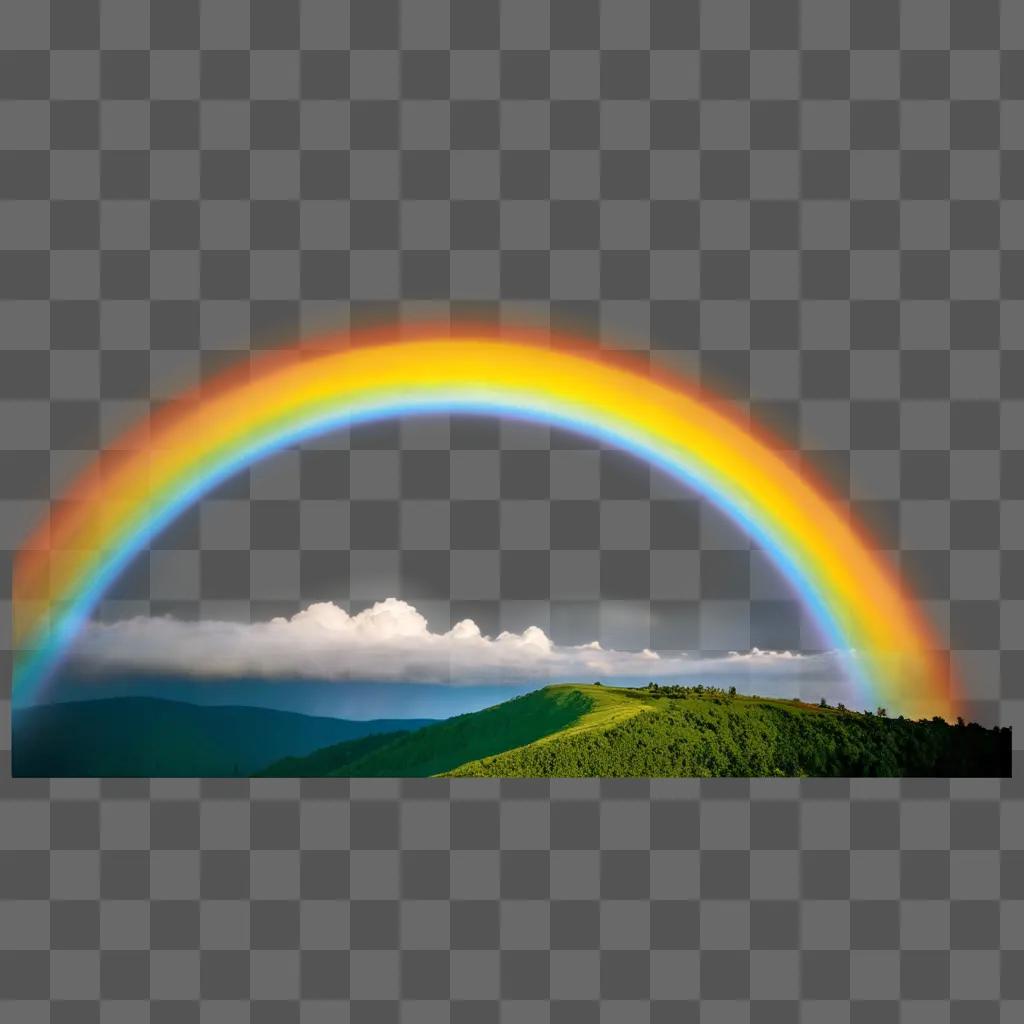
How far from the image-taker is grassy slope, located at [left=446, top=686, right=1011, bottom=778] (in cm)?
2262

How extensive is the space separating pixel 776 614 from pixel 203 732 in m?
17.2

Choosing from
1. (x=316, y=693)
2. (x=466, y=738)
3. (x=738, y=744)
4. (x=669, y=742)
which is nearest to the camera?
(x=669, y=742)

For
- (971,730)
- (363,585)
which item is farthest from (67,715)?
(971,730)

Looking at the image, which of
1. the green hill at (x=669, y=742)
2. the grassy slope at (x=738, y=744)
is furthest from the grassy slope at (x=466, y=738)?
the grassy slope at (x=738, y=744)

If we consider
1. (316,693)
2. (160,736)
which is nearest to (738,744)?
(316,693)

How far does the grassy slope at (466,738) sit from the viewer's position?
79.5ft

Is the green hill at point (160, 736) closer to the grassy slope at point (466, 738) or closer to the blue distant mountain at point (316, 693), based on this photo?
the blue distant mountain at point (316, 693)

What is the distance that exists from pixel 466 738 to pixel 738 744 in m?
7.58

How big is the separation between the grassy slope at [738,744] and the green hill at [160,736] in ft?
16.0

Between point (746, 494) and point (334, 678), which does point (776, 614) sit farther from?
point (334, 678)

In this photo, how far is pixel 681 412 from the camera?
26.3 meters

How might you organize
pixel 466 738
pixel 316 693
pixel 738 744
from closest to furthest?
1. pixel 738 744
2. pixel 466 738
3. pixel 316 693

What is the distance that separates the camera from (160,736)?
82.0 feet

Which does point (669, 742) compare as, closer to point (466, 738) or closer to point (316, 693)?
point (466, 738)
